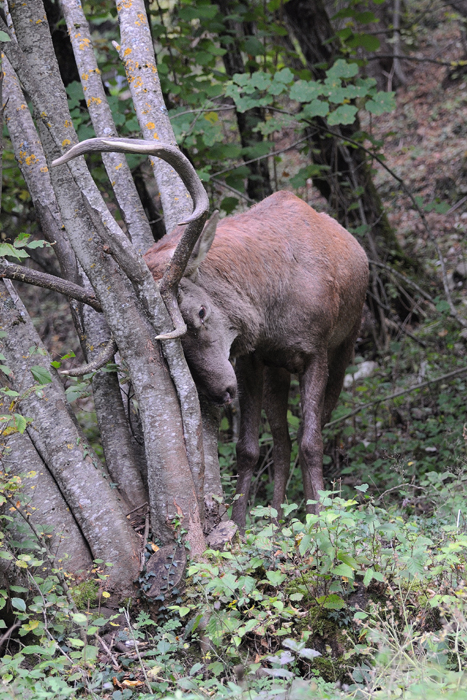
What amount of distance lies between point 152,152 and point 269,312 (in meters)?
1.82

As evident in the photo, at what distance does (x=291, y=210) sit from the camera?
5492 millimetres

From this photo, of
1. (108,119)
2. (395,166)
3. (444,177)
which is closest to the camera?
(108,119)

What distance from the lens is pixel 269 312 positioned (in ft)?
16.1

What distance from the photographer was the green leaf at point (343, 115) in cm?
662

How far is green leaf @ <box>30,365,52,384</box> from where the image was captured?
137 inches

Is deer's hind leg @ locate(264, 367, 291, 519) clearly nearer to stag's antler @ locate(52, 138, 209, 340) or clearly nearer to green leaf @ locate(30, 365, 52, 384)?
stag's antler @ locate(52, 138, 209, 340)

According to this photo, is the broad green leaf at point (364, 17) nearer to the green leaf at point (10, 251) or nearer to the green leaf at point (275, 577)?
the green leaf at point (10, 251)

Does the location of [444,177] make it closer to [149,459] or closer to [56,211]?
[56,211]

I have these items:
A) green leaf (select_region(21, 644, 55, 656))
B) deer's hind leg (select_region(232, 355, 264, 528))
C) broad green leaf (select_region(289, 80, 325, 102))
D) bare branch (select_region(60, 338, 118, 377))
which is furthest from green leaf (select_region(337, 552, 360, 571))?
broad green leaf (select_region(289, 80, 325, 102))

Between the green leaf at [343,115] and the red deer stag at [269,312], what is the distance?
123cm

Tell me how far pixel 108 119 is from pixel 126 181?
43 cm

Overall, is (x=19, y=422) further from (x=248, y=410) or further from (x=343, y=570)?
(x=248, y=410)

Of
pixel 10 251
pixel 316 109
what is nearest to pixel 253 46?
pixel 316 109

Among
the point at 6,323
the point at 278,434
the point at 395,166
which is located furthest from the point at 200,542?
the point at 395,166
